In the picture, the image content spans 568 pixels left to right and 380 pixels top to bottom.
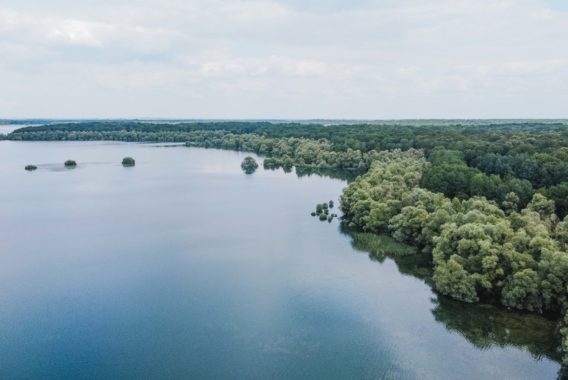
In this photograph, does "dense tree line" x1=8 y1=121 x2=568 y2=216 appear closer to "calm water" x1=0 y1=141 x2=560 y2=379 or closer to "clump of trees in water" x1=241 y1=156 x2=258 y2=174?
"clump of trees in water" x1=241 y1=156 x2=258 y2=174

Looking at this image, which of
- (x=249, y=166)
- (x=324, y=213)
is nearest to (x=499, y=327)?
(x=324, y=213)

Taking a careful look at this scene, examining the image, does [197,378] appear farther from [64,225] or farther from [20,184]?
[20,184]

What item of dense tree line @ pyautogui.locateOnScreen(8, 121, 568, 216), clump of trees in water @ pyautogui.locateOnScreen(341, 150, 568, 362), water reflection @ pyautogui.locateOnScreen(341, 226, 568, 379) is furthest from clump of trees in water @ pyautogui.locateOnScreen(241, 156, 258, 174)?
water reflection @ pyautogui.locateOnScreen(341, 226, 568, 379)

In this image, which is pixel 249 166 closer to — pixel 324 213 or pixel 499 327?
pixel 324 213

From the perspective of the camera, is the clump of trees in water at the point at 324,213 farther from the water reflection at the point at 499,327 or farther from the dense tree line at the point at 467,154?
the water reflection at the point at 499,327

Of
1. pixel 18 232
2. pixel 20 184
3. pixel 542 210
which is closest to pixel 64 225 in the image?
pixel 18 232

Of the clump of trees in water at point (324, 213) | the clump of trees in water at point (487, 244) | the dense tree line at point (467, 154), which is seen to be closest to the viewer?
the clump of trees in water at point (487, 244)

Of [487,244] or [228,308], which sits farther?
[487,244]

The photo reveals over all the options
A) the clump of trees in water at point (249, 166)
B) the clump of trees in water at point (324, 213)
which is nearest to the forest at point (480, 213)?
the clump of trees in water at point (324, 213)
